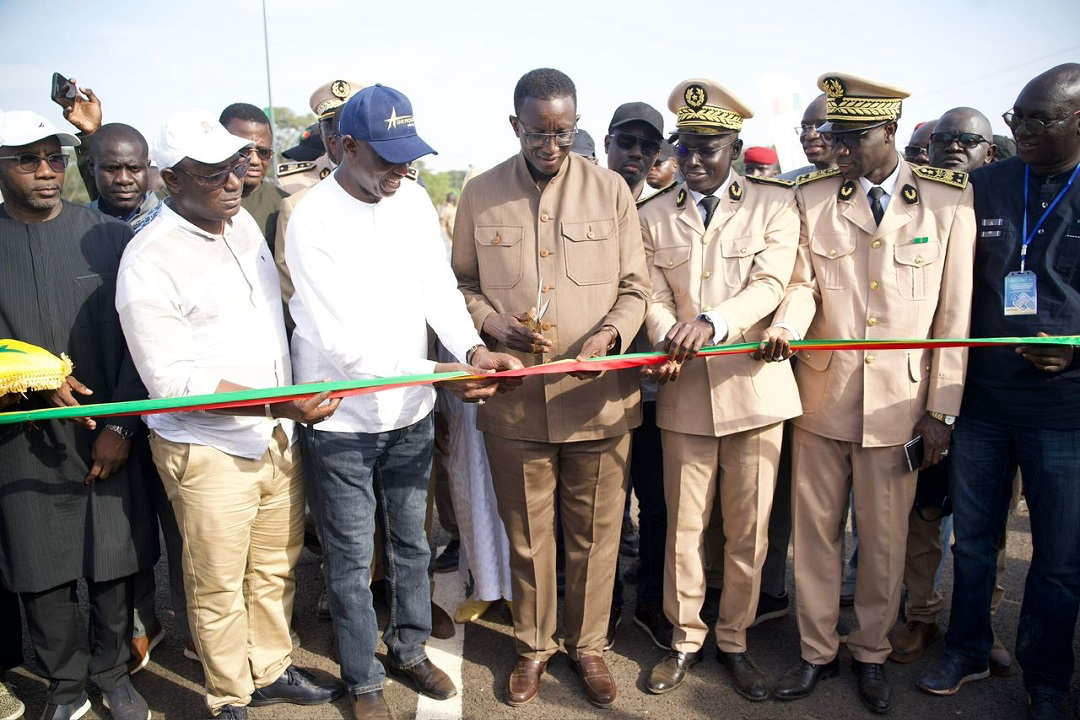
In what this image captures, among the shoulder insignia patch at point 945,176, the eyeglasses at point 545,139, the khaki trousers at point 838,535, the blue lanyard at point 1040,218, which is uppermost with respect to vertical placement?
the eyeglasses at point 545,139

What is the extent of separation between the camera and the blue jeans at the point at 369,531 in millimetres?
3385

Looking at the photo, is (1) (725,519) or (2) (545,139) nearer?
(2) (545,139)

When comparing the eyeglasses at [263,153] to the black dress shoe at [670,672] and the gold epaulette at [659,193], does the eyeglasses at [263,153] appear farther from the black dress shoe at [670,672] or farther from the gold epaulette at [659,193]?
the black dress shoe at [670,672]

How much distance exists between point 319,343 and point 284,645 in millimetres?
1446

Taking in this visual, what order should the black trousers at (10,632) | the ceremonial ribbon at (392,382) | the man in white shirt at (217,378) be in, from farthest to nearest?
the black trousers at (10,632) < the man in white shirt at (217,378) < the ceremonial ribbon at (392,382)

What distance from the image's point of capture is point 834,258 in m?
3.62

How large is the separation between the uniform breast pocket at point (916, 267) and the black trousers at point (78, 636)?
12.2 ft

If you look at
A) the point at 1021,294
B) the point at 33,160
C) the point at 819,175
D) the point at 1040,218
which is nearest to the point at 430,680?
the point at 33,160

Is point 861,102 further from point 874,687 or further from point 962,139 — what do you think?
point 874,687

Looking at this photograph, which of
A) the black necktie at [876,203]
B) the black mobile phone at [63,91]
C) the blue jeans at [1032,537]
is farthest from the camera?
the black mobile phone at [63,91]

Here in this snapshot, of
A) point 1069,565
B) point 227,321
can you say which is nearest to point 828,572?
point 1069,565

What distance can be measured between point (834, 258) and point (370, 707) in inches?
113

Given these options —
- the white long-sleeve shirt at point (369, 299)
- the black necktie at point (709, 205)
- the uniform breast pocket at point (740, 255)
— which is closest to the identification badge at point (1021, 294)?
the uniform breast pocket at point (740, 255)

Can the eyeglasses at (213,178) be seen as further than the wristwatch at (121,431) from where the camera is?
No
